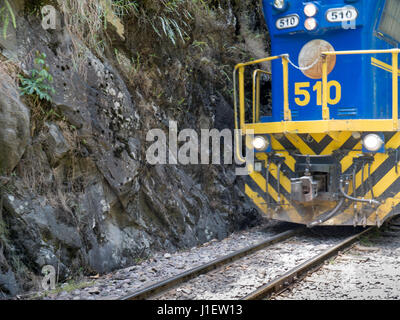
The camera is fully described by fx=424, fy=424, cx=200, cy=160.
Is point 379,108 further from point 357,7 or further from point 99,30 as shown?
point 99,30

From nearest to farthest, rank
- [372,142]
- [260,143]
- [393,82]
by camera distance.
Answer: [393,82], [372,142], [260,143]

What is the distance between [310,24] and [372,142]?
1734mm

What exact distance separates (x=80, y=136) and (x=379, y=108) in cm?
403

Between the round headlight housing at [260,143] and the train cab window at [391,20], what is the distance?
7.08ft

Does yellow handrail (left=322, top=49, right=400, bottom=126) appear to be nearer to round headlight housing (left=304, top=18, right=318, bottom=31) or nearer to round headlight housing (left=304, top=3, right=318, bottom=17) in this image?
round headlight housing (left=304, top=18, right=318, bottom=31)

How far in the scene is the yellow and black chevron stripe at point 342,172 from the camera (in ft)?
18.0

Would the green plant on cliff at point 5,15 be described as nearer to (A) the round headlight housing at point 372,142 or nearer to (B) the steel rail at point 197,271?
(B) the steel rail at point 197,271

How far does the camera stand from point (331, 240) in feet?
19.2

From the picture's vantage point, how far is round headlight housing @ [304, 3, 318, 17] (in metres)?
5.53

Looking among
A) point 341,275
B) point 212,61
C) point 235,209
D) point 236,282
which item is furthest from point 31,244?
point 212,61

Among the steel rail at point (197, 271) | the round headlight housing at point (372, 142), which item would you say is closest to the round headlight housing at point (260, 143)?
the steel rail at point (197, 271)

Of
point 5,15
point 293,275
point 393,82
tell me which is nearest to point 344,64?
point 393,82

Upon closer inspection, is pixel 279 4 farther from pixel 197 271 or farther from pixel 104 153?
pixel 197 271

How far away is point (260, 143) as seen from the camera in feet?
20.2
